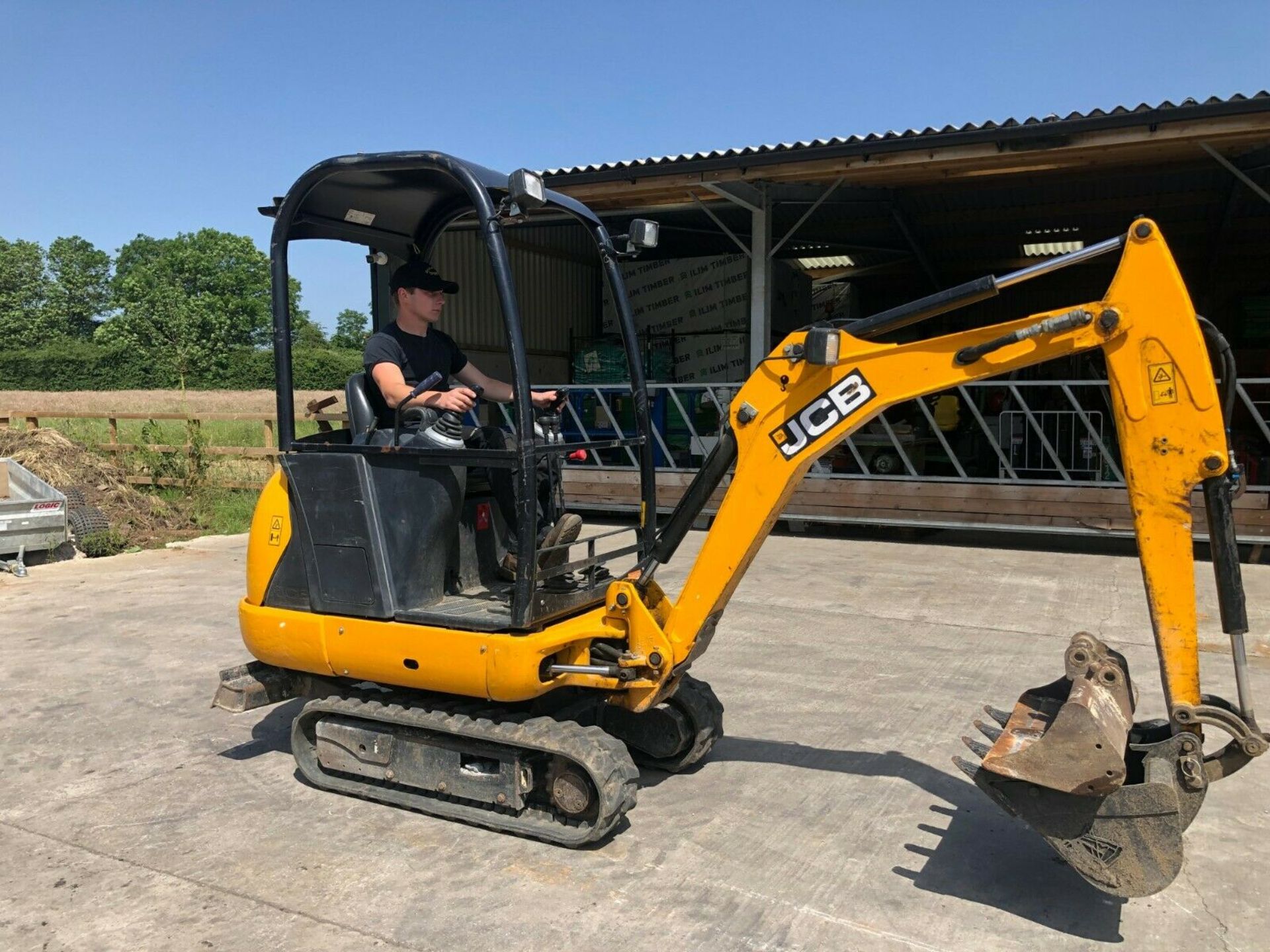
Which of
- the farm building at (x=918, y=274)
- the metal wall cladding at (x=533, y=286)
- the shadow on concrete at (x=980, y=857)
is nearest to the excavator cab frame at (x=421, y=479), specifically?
the shadow on concrete at (x=980, y=857)

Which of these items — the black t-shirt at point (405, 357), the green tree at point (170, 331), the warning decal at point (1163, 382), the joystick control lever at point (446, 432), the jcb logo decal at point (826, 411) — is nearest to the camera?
the warning decal at point (1163, 382)

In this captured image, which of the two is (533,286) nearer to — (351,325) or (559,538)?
(559,538)

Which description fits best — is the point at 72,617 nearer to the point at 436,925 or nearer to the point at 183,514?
the point at 183,514

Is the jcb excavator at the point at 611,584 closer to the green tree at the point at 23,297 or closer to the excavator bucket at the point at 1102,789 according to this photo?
the excavator bucket at the point at 1102,789

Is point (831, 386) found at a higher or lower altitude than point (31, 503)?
higher

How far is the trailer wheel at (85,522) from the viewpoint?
1097 cm

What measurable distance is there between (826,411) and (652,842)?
1.78 m

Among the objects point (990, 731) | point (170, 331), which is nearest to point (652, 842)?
point (990, 731)

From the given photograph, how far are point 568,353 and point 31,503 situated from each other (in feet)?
31.1

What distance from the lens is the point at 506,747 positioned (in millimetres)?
3877

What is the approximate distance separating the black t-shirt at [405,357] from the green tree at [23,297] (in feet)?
210

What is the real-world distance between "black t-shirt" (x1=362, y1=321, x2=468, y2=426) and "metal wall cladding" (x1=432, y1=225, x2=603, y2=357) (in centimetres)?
883

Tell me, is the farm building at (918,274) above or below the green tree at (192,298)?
below

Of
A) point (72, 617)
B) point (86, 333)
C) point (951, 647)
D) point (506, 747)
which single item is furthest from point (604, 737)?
point (86, 333)
